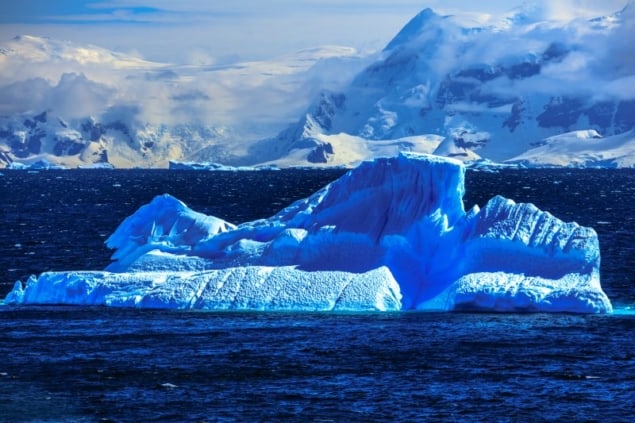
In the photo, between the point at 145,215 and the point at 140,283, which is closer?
the point at 140,283

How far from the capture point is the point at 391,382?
46844 mm

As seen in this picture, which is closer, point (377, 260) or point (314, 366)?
point (314, 366)

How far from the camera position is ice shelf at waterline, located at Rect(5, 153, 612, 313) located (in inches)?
2391

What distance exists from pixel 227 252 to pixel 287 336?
12.9 m

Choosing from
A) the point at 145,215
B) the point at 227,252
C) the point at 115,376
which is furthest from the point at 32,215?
the point at 115,376

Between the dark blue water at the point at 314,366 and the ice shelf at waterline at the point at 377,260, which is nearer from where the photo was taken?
the dark blue water at the point at 314,366

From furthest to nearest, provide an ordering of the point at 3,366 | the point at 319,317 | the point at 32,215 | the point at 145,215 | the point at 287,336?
the point at 32,215, the point at 145,215, the point at 319,317, the point at 287,336, the point at 3,366

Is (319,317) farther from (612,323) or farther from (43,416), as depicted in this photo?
(43,416)

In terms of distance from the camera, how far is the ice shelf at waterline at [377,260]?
60.7 metres

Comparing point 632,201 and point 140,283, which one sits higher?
point 140,283

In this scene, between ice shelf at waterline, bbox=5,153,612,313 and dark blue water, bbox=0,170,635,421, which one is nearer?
dark blue water, bbox=0,170,635,421

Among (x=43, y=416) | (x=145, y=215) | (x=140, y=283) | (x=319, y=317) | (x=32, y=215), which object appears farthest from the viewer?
(x=32, y=215)

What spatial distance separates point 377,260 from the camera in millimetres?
64312

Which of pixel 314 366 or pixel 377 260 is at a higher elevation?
pixel 314 366
